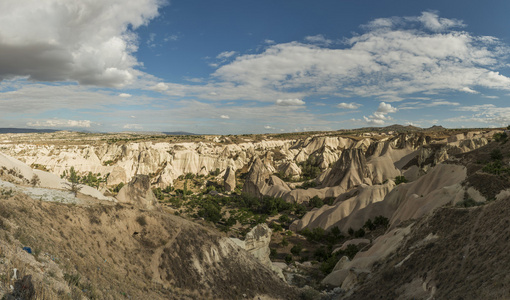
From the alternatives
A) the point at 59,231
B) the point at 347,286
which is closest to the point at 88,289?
the point at 59,231

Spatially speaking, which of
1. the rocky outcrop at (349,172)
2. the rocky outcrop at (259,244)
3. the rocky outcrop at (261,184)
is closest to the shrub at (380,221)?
the rocky outcrop at (259,244)

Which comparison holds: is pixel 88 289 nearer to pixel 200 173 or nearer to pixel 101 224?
pixel 101 224

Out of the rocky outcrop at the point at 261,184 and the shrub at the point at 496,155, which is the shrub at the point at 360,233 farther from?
the rocky outcrop at the point at 261,184

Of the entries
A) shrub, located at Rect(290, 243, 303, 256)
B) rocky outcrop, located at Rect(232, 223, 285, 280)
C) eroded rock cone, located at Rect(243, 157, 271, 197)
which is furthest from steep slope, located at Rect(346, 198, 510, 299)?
eroded rock cone, located at Rect(243, 157, 271, 197)

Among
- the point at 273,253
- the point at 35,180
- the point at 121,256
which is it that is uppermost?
the point at 35,180

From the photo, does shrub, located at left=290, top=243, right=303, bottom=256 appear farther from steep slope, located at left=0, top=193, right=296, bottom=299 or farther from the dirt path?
the dirt path

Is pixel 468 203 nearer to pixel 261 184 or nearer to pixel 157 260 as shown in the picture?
pixel 157 260

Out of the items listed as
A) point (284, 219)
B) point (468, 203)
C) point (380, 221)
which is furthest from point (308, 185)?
point (468, 203)

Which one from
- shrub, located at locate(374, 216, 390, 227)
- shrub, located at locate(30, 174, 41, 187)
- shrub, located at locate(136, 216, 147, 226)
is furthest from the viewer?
shrub, located at locate(374, 216, 390, 227)
